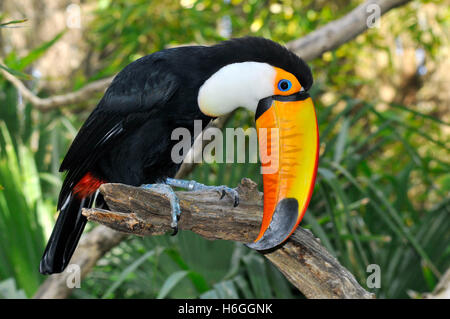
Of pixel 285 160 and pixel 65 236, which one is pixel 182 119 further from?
pixel 65 236

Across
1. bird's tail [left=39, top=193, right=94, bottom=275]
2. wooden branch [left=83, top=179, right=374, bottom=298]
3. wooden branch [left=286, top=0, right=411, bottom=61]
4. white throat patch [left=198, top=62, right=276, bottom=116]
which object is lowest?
bird's tail [left=39, top=193, right=94, bottom=275]

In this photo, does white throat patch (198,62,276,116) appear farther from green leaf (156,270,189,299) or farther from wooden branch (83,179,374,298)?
green leaf (156,270,189,299)

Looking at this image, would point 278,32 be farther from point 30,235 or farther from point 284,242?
point 284,242

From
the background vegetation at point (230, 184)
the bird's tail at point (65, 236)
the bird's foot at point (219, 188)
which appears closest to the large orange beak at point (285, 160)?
the bird's foot at point (219, 188)

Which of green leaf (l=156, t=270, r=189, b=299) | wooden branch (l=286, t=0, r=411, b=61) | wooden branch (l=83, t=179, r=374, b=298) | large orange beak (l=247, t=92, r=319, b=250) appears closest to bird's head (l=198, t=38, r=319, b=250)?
large orange beak (l=247, t=92, r=319, b=250)

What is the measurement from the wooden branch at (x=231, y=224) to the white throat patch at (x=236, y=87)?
365 millimetres

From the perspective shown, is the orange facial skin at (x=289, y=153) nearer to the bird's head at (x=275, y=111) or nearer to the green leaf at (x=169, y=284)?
the bird's head at (x=275, y=111)

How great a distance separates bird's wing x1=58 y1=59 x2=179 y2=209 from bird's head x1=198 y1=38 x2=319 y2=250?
0.18 meters

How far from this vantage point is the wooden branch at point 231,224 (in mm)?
1693

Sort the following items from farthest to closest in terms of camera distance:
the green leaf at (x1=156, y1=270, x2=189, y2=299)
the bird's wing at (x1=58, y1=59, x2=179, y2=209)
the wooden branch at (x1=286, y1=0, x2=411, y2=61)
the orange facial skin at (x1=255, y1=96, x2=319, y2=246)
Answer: the wooden branch at (x1=286, y1=0, x2=411, y2=61) → the green leaf at (x1=156, y1=270, x2=189, y2=299) → the bird's wing at (x1=58, y1=59, x2=179, y2=209) → the orange facial skin at (x1=255, y1=96, x2=319, y2=246)

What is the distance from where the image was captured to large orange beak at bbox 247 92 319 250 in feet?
5.75

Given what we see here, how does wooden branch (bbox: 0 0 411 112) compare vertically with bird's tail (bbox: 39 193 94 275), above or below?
above

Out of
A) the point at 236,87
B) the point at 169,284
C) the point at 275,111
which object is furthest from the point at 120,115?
the point at 169,284

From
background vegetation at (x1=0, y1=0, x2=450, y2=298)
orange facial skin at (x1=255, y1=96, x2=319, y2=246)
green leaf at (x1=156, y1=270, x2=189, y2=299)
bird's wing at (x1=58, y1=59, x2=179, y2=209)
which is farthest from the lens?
background vegetation at (x1=0, y1=0, x2=450, y2=298)
